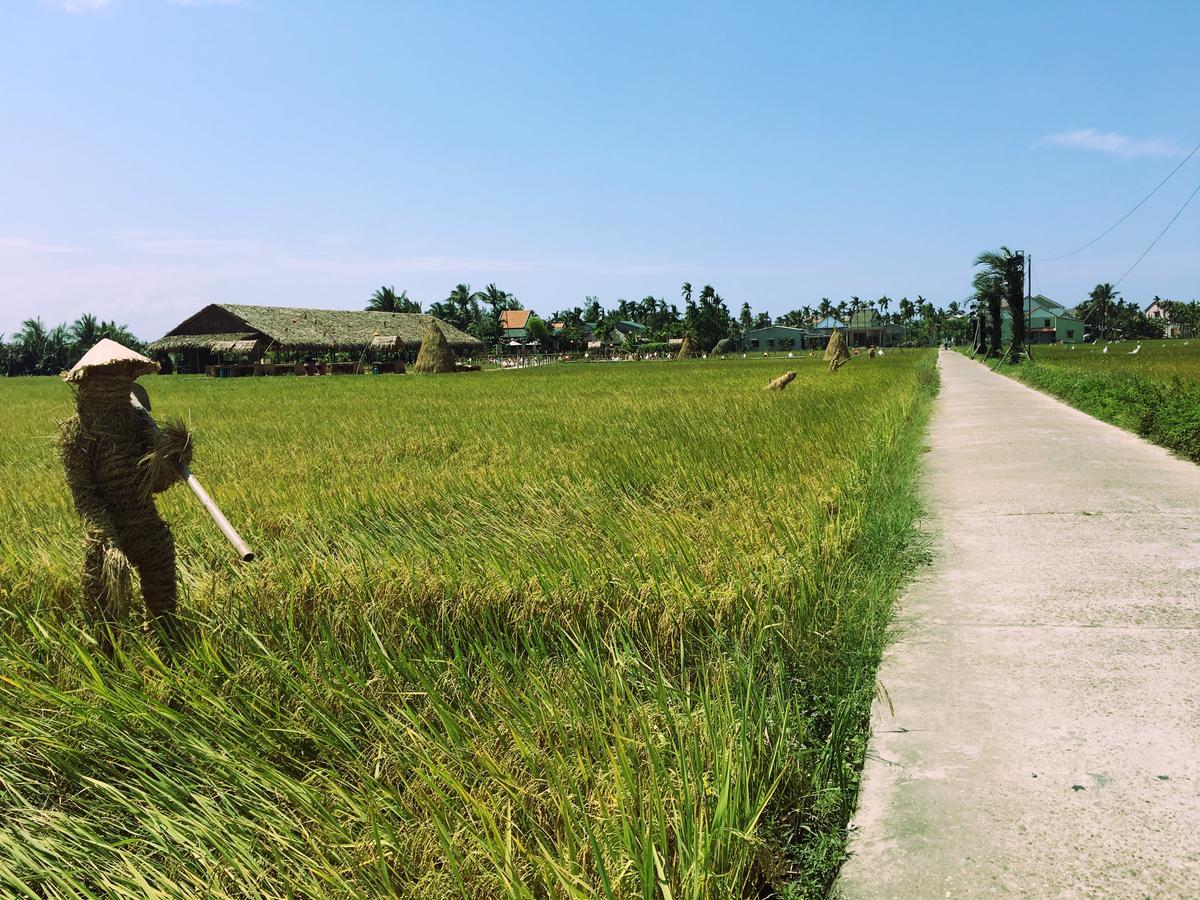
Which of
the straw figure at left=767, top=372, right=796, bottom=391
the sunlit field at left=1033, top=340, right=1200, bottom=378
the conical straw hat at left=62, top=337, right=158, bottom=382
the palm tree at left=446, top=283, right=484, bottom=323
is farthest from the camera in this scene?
the palm tree at left=446, top=283, right=484, bottom=323

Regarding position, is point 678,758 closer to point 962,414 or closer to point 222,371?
point 962,414

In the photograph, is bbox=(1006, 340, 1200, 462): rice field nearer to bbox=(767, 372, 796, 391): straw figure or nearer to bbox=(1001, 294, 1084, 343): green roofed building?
bbox=(767, 372, 796, 391): straw figure

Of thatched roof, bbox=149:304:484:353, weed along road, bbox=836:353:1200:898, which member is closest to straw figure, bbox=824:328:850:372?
thatched roof, bbox=149:304:484:353

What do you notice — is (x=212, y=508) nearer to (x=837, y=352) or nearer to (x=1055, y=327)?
(x=837, y=352)

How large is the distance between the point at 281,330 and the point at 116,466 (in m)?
47.8

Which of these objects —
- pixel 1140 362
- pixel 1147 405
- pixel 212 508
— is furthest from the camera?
pixel 1140 362

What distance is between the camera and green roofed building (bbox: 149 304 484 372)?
46938 millimetres

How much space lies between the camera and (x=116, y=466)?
137 inches

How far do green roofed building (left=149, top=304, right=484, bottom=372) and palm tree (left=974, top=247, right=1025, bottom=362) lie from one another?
3286 cm

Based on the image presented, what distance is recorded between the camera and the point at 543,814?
2.25m

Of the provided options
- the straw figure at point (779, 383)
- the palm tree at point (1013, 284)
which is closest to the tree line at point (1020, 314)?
the palm tree at point (1013, 284)

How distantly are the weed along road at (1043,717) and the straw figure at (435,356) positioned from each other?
38266 millimetres

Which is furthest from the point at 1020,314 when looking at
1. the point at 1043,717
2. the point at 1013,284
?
the point at 1043,717

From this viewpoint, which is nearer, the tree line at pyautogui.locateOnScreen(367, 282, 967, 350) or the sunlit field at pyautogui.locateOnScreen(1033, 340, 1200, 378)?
the sunlit field at pyautogui.locateOnScreen(1033, 340, 1200, 378)
